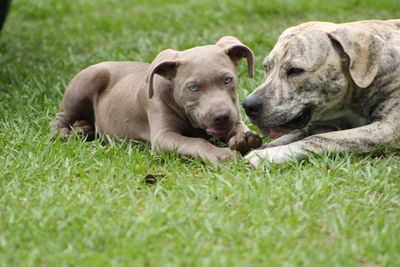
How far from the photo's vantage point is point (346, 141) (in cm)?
491

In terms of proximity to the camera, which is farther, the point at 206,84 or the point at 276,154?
the point at 206,84

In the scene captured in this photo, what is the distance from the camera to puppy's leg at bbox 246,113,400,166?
490cm

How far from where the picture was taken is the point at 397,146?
16.5 ft

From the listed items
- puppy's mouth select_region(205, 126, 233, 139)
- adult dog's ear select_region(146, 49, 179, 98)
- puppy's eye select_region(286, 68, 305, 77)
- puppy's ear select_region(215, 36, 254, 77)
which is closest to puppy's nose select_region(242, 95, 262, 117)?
puppy's mouth select_region(205, 126, 233, 139)

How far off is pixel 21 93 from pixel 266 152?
3.70 meters

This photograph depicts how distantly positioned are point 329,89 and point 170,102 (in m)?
1.34

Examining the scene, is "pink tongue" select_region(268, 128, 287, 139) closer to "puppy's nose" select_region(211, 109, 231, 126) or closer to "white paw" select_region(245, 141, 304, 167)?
"white paw" select_region(245, 141, 304, 167)

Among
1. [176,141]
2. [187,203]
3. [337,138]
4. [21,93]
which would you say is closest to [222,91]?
[176,141]

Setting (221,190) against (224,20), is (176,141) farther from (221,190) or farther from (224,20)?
(224,20)

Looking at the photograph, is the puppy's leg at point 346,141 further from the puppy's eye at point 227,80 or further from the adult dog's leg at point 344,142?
the puppy's eye at point 227,80

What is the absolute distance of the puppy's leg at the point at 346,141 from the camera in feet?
16.1

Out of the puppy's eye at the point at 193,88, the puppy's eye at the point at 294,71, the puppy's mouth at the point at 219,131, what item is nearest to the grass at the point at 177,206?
the puppy's mouth at the point at 219,131

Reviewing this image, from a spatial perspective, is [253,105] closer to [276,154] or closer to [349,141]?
[276,154]

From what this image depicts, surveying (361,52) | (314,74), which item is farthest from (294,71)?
(361,52)
